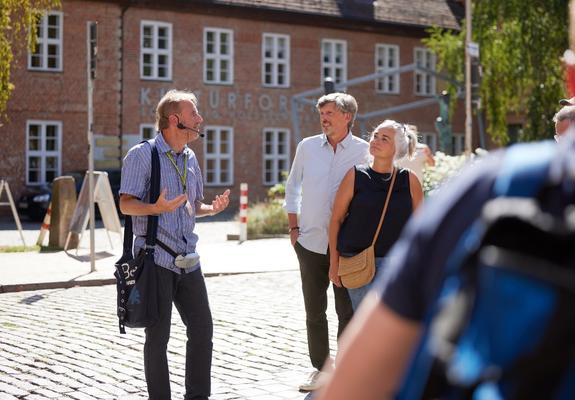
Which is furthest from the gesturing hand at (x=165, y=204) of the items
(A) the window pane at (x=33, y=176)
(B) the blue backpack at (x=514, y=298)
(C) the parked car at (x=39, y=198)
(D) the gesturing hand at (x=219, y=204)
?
(A) the window pane at (x=33, y=176)

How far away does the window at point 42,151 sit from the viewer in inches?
1411

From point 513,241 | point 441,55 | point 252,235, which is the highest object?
point 441,55

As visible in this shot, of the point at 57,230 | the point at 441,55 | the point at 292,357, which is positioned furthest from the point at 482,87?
the point at 292,357

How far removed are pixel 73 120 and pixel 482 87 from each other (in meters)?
12.6

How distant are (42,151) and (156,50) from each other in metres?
5.17

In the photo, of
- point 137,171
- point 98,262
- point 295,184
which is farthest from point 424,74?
point 137,171

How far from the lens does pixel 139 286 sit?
616cm

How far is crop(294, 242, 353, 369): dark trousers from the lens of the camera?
Result: 7289 mm

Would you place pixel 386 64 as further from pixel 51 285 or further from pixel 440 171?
pixel 51 285

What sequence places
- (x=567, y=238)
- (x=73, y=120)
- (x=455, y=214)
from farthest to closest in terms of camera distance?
(x=73, y=120) < (x=455, y=214) < (x=567, y=238)

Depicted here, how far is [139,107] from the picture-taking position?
37.7 meters

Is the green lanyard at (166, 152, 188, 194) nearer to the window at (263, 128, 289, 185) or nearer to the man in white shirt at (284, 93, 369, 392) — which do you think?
the man in white shirt at (284, 93, 369, 392)

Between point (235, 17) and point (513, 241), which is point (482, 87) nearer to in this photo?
point (235, 17)

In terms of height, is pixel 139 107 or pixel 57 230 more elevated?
pixel 139 107
